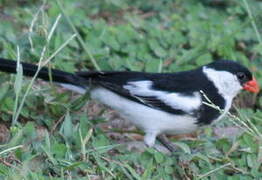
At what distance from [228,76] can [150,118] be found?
0.70 meters

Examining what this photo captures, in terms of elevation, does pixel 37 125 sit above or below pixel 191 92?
below

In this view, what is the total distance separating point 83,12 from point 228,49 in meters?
1.32

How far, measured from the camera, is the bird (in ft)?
15.8

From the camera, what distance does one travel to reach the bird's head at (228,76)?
5.10m

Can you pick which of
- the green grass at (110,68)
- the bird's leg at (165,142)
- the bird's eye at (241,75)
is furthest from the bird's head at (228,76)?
the bird's leg at (165,142)

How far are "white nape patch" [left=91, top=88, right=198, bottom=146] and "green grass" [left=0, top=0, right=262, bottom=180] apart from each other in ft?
0.47

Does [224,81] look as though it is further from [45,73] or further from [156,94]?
[45,73]

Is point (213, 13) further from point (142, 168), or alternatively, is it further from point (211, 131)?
point (142, 168)

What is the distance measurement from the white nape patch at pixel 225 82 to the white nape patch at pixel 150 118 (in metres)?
0.37

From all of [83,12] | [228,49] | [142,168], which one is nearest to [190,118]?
[142,168]

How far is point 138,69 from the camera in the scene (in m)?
5.84

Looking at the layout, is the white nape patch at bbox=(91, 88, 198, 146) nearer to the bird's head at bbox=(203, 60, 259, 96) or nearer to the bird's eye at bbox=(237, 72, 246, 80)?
the bird's head at bbox=(203, 60, 259, 96)

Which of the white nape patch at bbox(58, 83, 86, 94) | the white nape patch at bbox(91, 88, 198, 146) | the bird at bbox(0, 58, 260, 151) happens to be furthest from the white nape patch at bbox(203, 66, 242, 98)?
the white nape patch at bbox(58, 83, 86, 94)

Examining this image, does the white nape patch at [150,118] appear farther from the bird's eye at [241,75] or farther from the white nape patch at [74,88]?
the bird's eye at [241,75]
